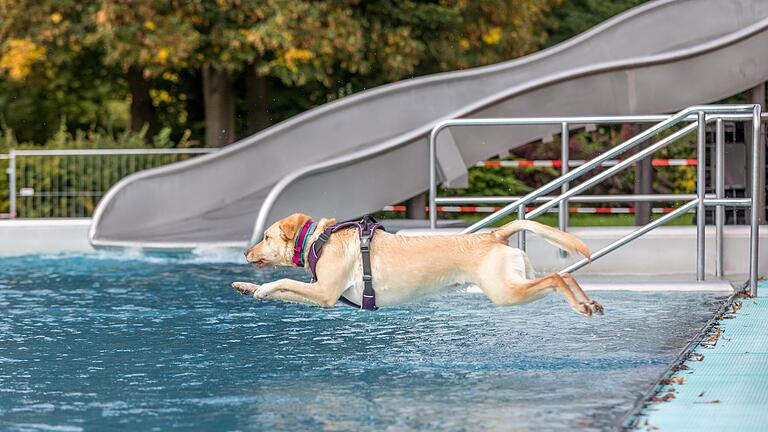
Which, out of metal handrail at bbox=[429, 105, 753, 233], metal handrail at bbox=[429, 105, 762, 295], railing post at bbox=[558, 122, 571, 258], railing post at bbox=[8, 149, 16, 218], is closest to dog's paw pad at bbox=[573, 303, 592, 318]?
metal handrail at bbox=[429, 105, 762, 295]

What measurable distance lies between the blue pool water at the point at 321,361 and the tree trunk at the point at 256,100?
61.2ft

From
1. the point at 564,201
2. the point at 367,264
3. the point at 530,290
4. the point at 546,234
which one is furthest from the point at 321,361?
the point at 564,201

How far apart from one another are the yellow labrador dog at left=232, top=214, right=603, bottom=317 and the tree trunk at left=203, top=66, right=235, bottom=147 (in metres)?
22.3

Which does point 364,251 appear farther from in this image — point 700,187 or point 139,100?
point 139,100

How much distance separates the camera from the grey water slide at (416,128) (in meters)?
17.5

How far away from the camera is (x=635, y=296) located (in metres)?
13.2

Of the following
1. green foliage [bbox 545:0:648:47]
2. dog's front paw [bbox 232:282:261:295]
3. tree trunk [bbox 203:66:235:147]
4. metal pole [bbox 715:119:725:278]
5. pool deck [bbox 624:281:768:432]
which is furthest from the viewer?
green foliage [bbox 545:0:648:47]

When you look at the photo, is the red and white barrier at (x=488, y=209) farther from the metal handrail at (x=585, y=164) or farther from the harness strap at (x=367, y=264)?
the harness strap at (x=367, y=264)

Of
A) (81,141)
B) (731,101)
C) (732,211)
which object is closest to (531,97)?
(732,211)

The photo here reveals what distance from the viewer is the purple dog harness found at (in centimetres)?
945

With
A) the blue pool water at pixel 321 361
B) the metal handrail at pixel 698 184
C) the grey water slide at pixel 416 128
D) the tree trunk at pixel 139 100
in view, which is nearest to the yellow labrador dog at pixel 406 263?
the blue pool water at pixel 321 361

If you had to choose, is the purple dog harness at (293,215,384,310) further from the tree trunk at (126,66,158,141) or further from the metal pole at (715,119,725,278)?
the tree trunk at (126,66,158,141)

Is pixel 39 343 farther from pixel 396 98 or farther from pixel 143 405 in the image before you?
pixel 396 98

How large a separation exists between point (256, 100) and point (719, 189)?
20.6 m
